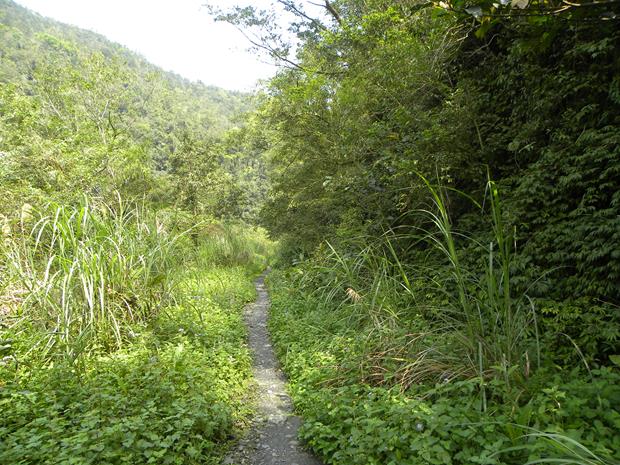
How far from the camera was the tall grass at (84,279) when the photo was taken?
10.9 ft

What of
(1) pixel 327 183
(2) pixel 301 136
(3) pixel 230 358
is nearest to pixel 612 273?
(3) pixel 230 358

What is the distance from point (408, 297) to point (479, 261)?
96cm

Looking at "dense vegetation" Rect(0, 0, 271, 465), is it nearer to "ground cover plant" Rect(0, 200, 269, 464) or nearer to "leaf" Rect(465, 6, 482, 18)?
"ground cover plant" Rect(0, 200, 269, 464)

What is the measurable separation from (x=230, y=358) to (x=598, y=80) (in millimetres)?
5428

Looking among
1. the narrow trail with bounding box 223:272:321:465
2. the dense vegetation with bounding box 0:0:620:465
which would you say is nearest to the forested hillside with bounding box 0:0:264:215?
the dense vegetation with bounding box 0:0:620:465

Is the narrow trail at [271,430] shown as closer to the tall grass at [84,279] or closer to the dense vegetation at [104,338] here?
the dense vegetation at [104,338]

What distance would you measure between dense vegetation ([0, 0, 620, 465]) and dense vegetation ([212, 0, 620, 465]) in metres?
0.03

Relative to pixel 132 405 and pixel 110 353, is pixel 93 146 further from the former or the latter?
pixel 132 405

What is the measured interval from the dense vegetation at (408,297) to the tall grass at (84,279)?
0.03 m

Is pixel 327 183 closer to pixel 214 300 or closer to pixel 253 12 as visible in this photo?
pixel 214 300

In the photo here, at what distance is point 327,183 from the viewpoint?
6.74 metres

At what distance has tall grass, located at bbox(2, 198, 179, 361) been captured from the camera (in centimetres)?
332

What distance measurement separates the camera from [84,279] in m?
3.42

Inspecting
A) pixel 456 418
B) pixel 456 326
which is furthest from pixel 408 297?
pixel 456 418
